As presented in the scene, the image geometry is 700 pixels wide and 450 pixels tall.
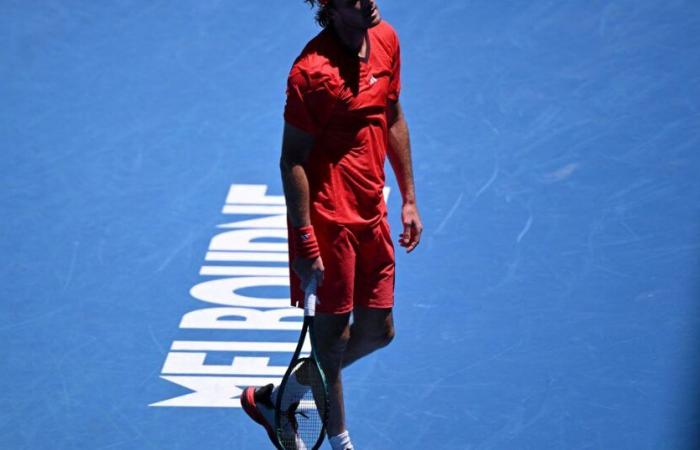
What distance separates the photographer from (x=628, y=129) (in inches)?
323

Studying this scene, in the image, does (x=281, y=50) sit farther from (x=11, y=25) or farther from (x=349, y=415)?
(x=349, y=415)

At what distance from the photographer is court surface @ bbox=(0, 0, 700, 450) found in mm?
6059

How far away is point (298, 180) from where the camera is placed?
16.3ft

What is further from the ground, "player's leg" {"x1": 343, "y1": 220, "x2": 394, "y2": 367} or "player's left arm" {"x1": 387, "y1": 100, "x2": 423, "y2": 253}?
"player's left arm" {"x1": 387, "y1": 100, "x2": 423, "y2": 253}

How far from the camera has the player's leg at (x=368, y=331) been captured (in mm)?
5418

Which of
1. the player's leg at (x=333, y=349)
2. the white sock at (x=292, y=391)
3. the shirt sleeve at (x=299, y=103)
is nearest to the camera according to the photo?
the shirt sleeve at (x=299, y=103)

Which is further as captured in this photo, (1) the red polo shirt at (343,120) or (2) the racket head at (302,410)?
(2) the racket head at (302,410)

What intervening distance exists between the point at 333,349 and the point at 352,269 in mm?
380

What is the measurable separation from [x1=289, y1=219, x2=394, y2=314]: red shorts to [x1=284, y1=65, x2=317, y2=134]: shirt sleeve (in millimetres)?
450

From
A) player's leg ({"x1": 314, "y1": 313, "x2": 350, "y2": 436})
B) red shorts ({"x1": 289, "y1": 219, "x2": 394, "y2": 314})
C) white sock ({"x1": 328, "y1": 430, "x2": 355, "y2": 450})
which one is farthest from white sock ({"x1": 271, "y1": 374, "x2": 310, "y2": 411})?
red shorts ({"x1": 289, "y1": 219, "x2": 394, "y2": 314})

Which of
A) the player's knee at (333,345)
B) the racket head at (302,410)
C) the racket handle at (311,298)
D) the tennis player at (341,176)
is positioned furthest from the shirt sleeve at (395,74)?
the racket head at (302,410)

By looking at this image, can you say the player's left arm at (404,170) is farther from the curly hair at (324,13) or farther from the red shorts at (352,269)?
the curly hair at (324,13)

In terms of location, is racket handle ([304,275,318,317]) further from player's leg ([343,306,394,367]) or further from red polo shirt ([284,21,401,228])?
player's leg ([343,306,394,367])

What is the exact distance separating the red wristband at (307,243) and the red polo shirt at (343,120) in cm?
14
